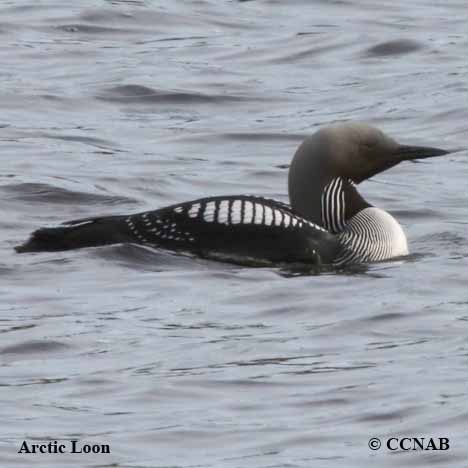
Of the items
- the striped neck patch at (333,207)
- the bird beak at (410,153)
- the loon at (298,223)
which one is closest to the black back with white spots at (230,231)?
the loon at (298,223)

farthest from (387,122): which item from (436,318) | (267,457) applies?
(267,457)

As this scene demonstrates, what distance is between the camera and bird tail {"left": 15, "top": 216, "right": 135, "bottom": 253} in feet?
29.2

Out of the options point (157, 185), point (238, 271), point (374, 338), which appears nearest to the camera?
point (374, 338)

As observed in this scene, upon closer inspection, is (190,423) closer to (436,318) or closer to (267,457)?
(267,457)

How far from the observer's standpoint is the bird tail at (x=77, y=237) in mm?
8914

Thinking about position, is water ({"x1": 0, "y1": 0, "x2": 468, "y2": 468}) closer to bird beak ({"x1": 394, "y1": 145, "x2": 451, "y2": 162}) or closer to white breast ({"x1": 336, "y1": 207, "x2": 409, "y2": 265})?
white breast ({"x1": 336, "y1": 207, "x2": 409, "y2": 265})

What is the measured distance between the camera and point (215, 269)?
8797mm

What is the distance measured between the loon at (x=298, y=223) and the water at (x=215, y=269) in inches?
3.4

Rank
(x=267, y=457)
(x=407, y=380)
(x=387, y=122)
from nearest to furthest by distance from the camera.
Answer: (x=267, y=457), (x=407, y=380), (x=387, y=122)

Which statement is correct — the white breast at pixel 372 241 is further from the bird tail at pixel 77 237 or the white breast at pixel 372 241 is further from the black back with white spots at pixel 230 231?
the bird tail at pixel 77 237

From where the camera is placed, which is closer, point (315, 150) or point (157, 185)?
point (315, 150)

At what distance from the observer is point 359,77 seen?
1431 centimetres

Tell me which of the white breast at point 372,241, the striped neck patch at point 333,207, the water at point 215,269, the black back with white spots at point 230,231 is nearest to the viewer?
the water at point 215,269

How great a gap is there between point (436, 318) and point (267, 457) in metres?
2.02
